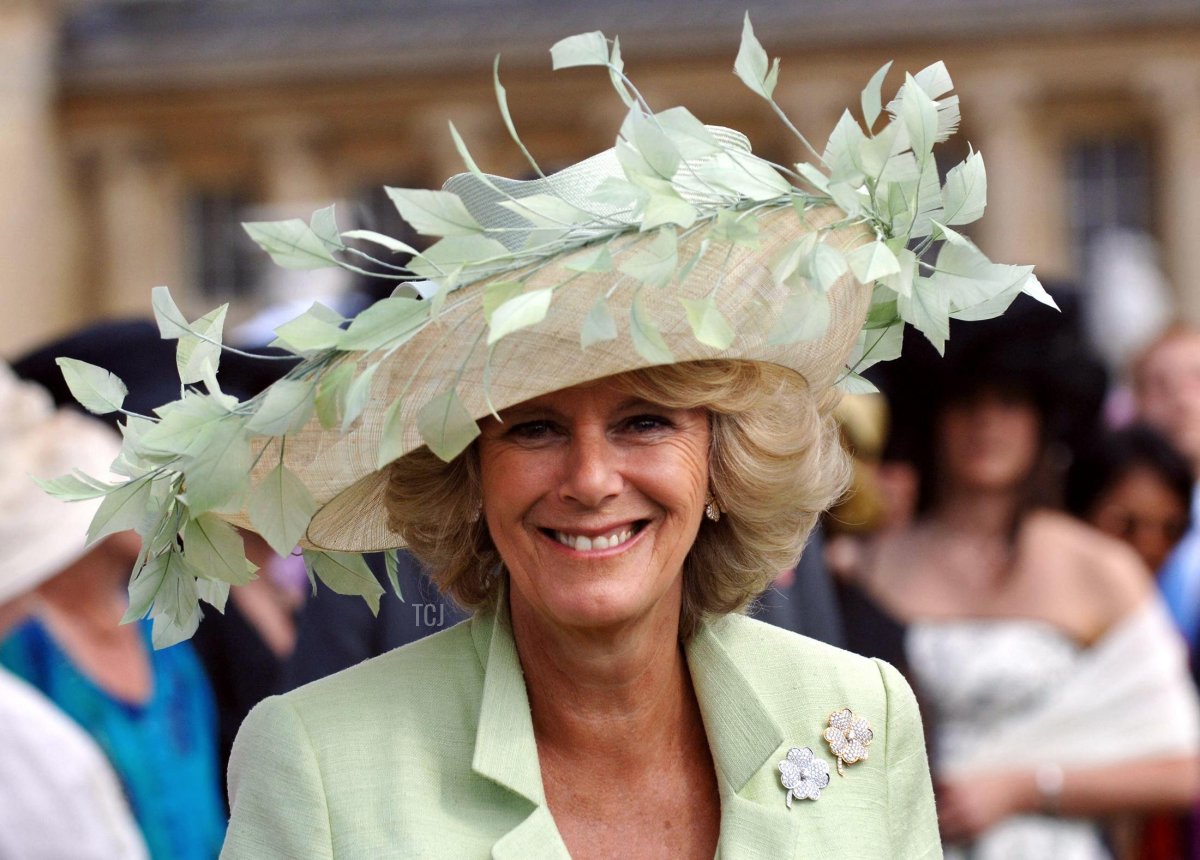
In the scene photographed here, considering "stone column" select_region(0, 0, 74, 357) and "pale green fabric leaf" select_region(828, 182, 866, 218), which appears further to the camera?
"stone column" select_region(0, 0, 74, 357)

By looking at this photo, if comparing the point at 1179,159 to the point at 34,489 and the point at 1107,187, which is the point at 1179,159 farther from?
the point at 34,489

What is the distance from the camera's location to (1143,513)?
7.39 m

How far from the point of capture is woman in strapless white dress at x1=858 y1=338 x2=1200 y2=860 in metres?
5.87

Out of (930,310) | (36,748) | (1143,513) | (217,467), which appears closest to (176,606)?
(217,467)

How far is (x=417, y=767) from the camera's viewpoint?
2707 mm

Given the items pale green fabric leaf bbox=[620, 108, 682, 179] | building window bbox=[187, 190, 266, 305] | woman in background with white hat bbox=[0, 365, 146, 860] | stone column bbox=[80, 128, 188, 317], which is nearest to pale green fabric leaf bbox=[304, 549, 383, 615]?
pale green fabric leaf bbox=[620, 108, 682, 179]

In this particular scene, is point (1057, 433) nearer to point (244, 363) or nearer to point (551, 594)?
point (244, 363)

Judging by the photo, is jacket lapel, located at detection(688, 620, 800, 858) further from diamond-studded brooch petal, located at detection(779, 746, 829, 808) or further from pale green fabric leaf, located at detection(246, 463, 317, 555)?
pale green fabric leaf, located at detection(246, 463, 317, 555)

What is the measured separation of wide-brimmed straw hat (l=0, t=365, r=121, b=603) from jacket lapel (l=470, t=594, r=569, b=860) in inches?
93.1

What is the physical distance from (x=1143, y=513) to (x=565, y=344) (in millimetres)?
5273

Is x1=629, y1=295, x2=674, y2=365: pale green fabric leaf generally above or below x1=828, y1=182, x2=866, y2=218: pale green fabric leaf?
below

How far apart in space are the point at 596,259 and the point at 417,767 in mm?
781

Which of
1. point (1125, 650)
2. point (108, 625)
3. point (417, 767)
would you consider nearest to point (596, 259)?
point (417, 767)

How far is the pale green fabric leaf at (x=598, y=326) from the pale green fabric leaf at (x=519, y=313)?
6 cm
